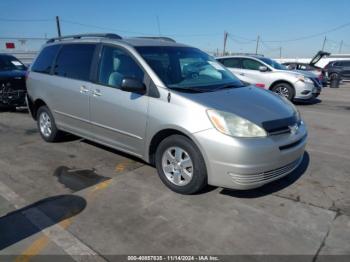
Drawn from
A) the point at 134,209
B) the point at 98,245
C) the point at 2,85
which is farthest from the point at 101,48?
the point at 2,85

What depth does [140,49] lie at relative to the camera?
4559 mm

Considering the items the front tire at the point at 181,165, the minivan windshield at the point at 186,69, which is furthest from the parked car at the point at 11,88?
the front tire at the point at 181,165

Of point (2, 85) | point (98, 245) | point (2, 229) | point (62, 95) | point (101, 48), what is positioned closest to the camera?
point (98, 245)

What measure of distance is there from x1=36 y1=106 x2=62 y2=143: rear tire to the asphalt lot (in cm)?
75

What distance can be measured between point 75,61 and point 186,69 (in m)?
1.91

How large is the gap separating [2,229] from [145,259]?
1.52m

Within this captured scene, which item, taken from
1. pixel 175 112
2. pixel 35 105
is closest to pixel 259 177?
pixel 175 112

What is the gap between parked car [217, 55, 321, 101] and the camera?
11.1m

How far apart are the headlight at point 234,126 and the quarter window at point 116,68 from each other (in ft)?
4.18

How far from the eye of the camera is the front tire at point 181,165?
3.76 m

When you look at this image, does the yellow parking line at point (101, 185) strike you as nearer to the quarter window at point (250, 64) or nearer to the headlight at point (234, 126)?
the headlight at point (234, 126)

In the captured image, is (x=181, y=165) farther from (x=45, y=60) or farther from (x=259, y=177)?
(x=45, y=60)

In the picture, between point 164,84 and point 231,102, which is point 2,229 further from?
point 231,102

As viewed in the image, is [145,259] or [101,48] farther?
[101,48]
